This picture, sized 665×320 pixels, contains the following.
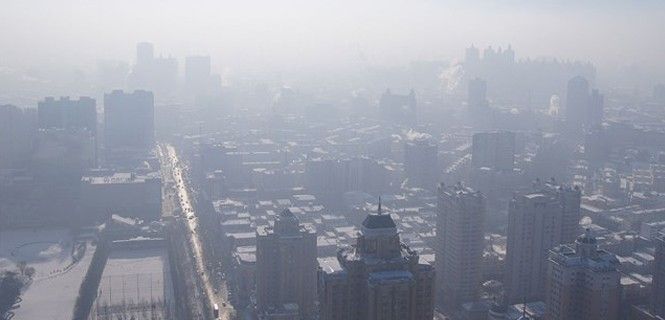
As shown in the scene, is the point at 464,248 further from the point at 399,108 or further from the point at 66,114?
the point at 399,108

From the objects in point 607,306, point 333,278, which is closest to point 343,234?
point 607,306

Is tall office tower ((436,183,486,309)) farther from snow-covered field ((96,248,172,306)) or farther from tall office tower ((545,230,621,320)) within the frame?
snow-covered field ((96,248,172,306))

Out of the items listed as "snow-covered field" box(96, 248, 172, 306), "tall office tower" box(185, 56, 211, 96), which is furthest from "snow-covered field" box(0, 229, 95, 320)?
"tall office tower" box(185, 56, 211, 96)

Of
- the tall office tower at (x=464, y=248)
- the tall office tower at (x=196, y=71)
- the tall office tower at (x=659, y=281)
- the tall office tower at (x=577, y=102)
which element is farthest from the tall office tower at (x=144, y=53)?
the tall office tower at (x=659, y=281)

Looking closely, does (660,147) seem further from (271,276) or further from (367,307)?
(367,307)

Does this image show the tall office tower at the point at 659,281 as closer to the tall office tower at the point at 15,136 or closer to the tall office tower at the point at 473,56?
the tall office tower at the point at 15,136

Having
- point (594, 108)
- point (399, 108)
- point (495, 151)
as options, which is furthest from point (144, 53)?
point (495, 151)

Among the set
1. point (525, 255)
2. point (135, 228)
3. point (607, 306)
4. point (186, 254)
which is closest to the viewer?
point (607, 306)
